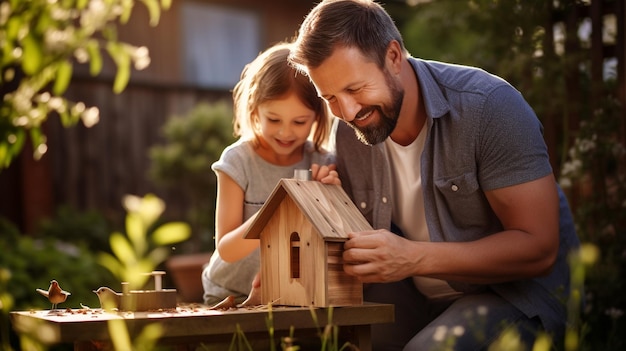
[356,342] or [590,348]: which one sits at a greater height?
[356,342]

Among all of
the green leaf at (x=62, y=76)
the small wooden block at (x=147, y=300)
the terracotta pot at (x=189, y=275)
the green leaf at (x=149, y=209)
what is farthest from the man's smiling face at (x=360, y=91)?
the terracotta pot at (x=189, y=275)

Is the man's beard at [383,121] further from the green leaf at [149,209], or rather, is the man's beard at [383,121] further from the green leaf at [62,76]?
the green leaf at [149,209]

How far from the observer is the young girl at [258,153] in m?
3.69

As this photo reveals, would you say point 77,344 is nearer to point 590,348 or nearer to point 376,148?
point 376,148

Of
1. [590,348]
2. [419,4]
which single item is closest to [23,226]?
[419,4]

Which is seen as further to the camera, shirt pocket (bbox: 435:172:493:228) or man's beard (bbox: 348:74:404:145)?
shirt pocket (bbox: 435:172:493:228)

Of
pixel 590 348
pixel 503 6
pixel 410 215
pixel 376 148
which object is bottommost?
pixel 590 348

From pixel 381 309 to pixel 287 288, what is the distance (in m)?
0.35

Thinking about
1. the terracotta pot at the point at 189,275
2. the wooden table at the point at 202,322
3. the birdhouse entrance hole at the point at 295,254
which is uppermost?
the birdhouse entrance hole at the point at 295,254

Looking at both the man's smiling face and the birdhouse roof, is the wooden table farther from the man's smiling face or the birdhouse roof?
the man's smiling face

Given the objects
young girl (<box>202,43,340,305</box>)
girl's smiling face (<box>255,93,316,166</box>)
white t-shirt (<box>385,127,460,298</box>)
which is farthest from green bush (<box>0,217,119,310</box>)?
white t-shirt (<box>385,127,460,298</box>)

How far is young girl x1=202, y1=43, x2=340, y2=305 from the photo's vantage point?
369 cm

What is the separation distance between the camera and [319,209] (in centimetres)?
303

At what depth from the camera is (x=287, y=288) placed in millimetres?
3078
